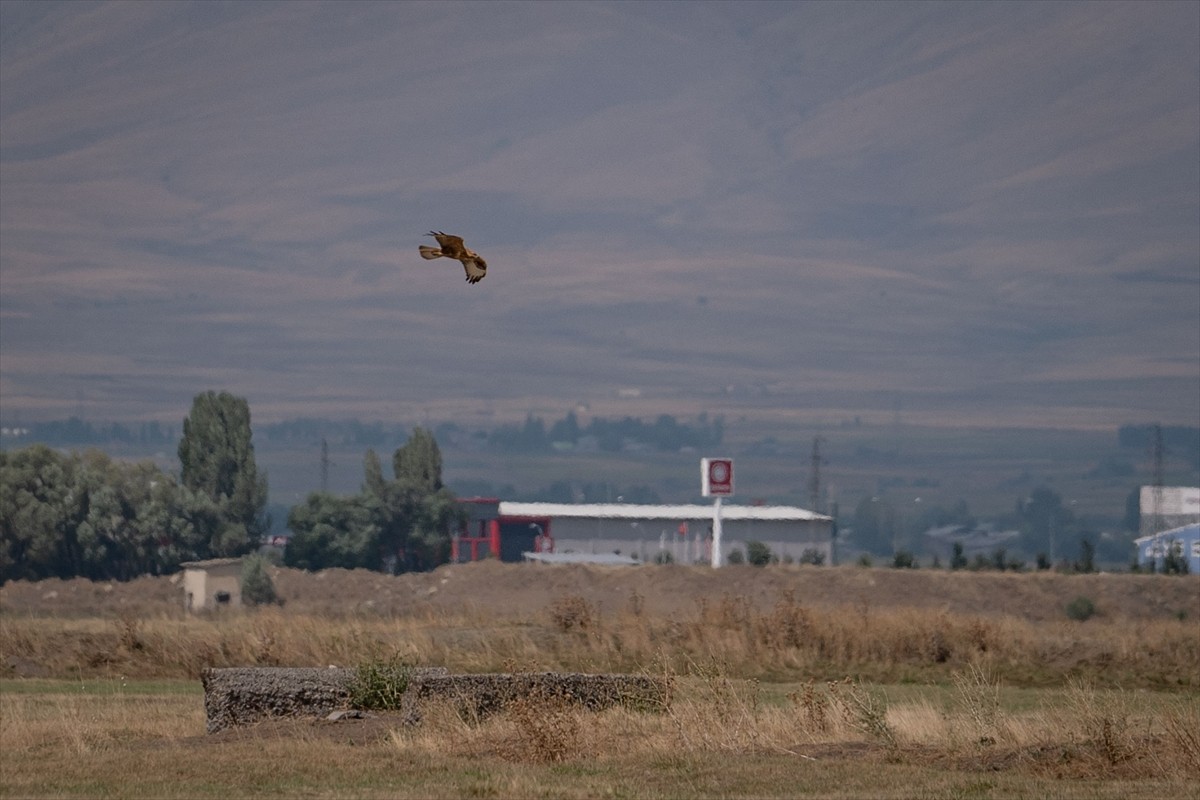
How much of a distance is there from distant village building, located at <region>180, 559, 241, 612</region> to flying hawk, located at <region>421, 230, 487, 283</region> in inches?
2908

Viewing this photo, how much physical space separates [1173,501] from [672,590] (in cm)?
11157

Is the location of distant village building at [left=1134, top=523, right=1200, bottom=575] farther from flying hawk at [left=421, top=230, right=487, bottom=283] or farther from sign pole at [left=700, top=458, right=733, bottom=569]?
flying hawk at [left=421, top=230, right=487, bottom=283]

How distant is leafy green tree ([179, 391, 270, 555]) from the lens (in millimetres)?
116688

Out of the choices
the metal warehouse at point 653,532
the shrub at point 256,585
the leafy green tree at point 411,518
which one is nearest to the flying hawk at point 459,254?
the shrub at point 256,585

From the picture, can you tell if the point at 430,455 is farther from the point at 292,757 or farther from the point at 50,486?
the point at 292,757

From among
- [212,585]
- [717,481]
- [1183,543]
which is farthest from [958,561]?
[212,585]

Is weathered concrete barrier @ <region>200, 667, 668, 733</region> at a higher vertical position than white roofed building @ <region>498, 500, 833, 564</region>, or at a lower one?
higher

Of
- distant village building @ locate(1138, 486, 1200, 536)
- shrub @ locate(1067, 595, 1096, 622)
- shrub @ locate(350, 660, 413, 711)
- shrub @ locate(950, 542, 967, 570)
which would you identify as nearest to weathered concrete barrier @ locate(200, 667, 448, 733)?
shrub @ locate(350, 660, 413, 711)

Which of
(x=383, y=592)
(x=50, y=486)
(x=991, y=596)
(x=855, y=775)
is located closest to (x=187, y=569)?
(x=383, y=592)

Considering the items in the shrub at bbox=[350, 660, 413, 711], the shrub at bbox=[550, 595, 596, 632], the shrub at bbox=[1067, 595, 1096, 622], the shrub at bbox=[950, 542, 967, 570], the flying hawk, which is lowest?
the shrub at bbox=[1067, 595, 1096, 622]

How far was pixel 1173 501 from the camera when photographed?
17600 centimetres

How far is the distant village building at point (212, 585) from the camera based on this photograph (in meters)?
88.4

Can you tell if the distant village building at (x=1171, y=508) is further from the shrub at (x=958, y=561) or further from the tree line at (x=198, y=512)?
the tree line at (x=198, y=512)

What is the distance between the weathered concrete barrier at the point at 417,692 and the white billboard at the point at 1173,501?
158 m
